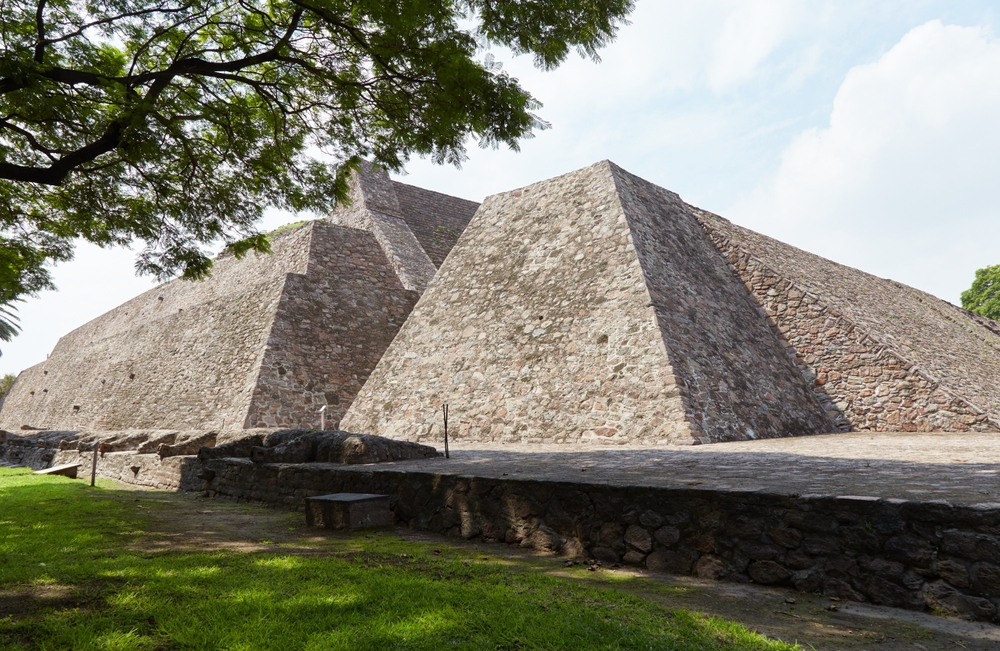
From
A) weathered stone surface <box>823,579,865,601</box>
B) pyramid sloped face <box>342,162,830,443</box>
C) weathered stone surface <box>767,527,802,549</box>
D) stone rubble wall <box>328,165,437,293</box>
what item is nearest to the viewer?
weathered stone surface <box>823,579,865,601</box>

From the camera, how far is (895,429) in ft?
34.8

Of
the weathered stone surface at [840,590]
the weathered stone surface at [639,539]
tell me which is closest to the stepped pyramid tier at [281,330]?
the weathered stone surface at [639,539]

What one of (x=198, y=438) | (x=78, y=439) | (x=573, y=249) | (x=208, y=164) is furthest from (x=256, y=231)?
(x=78, y=439)

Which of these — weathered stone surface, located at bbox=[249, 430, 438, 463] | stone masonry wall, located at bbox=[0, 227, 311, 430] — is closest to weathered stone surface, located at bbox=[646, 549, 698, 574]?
weathered stone surface, located at bbox=[249, 430, 438, 463]

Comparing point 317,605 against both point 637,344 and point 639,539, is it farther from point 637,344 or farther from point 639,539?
point 637,344

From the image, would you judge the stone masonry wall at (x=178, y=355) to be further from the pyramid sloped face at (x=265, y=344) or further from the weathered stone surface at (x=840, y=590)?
the weathered stone surface at (x=840, y=590)

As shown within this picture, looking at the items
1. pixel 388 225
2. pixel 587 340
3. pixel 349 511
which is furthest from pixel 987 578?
pixel 388 225

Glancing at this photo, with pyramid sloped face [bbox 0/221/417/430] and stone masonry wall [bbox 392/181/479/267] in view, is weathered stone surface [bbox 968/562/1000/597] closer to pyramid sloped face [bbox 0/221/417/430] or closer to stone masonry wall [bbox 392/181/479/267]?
pyramid sloped face [bbox 0/221/417/430]

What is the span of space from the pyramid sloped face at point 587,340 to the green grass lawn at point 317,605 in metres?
5.48

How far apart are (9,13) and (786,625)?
23.2 ft

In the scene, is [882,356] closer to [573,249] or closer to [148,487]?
[573,249]

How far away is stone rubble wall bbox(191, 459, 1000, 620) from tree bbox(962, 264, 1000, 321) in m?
41.0

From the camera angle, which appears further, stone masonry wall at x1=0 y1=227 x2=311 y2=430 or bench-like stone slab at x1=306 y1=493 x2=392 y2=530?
stone masonry wall at x1=0 y1=227 x2=311 y2=430

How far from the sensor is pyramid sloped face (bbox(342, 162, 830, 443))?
949 cm
